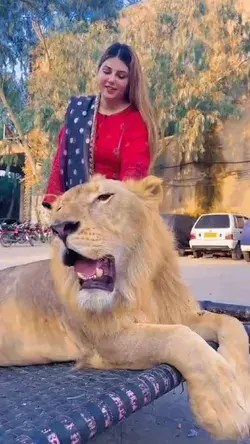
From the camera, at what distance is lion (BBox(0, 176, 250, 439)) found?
155 cm

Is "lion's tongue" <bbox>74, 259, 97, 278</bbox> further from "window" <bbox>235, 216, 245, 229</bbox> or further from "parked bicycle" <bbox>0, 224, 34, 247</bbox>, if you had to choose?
"parked bicycle" <bbox>0, 224, 34, 247</bbox>

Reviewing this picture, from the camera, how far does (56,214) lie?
5.39 ft

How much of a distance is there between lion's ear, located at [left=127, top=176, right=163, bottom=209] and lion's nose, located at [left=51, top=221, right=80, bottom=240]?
37cm

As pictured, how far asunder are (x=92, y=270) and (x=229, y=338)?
607 millimetres

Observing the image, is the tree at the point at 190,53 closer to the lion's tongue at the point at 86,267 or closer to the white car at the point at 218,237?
the white car at the point at 218,237

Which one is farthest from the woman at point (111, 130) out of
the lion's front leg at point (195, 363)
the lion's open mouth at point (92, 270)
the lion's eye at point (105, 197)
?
the lion's front leg at point (195, 363)

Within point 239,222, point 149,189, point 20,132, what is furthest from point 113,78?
point 20,132

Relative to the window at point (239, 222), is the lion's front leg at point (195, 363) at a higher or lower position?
lower

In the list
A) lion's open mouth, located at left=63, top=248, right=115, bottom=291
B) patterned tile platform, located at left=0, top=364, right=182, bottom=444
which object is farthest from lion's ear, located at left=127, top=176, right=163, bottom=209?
patterned tile platform, located at left=0, top=364, right=182, bottom=444

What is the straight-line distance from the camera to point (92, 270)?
166 centimetres

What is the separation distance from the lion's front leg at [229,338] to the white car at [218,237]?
12.9 metres

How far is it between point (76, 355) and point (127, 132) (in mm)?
935

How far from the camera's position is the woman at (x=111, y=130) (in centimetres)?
221

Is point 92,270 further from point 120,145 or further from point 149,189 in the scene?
point 120,145
